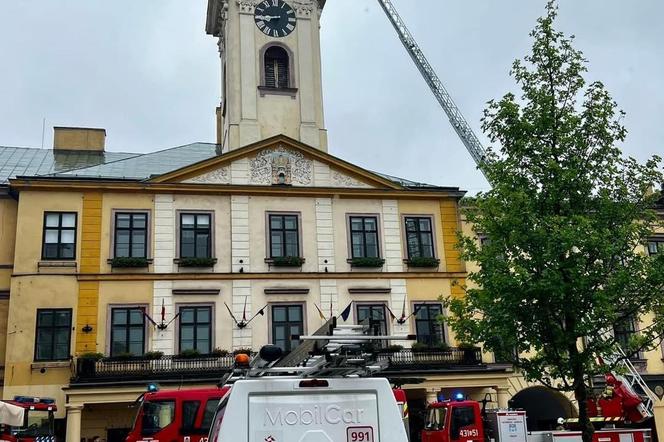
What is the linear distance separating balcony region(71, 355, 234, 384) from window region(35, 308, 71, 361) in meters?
1.05

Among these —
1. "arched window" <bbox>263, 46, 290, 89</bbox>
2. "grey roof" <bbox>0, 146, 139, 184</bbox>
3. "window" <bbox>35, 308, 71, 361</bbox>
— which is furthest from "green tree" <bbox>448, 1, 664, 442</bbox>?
"grey roof" <bbox>0, 146, 139, 184</bbox>

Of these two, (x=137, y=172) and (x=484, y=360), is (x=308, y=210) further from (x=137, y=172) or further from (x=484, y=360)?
(x=484, y=360)

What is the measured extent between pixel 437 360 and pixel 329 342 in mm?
23061

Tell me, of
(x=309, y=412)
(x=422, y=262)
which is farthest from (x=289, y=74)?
(x=309, y=412)

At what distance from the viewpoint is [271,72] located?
34875 mm

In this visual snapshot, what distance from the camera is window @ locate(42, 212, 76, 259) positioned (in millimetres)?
27094

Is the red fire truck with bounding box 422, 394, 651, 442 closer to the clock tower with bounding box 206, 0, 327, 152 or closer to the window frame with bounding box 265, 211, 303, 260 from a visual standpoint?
the window frame with bounding box 265, 211, 303, 260

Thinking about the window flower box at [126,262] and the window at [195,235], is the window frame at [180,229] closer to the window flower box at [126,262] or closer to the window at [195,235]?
the window at [195,235]

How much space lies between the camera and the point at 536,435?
65.3 feet

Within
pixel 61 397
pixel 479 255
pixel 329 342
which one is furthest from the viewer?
pixel 61 397

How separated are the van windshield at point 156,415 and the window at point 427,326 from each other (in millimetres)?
14479

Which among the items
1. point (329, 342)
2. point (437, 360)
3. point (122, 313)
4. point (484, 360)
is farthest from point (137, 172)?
point (329, 342)

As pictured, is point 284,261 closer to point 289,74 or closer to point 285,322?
point 285,322

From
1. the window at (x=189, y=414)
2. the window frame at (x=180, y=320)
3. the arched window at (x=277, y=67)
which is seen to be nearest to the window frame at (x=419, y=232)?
the window frame at (x=180, y=320)
